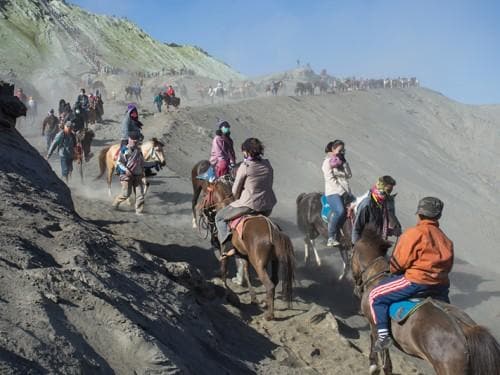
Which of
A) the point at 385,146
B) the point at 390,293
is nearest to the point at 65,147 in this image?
the point at 390,293

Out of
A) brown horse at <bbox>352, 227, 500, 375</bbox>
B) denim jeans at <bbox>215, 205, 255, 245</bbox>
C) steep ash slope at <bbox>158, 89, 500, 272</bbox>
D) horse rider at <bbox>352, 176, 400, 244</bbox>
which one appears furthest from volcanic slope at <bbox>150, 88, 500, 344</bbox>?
brown horse at <bbox>352, 227, 500, 375</bbox>

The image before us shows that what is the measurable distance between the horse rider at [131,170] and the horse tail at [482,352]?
8939 millimetres

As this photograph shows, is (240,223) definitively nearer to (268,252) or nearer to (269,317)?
(268,252)

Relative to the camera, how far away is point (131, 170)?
1225cm

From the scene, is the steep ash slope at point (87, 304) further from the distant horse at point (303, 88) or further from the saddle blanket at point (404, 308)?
the distant horse at point (303, 88)

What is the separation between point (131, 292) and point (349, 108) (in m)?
44.3

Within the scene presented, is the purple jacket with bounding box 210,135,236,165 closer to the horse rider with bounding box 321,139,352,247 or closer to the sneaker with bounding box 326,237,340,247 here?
the horse rider with bounding box 321,139,352,247

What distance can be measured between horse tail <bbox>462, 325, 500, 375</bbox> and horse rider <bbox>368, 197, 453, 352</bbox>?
803mm

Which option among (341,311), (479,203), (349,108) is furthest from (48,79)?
(341,311)

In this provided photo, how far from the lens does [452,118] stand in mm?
58938

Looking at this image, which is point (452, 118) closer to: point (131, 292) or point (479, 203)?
point (479, 203)

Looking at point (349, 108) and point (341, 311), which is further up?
point (349, 108)

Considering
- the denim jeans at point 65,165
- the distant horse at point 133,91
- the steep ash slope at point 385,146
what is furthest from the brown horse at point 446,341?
the distant horse at point 133,91

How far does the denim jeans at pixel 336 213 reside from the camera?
33.6 feet
